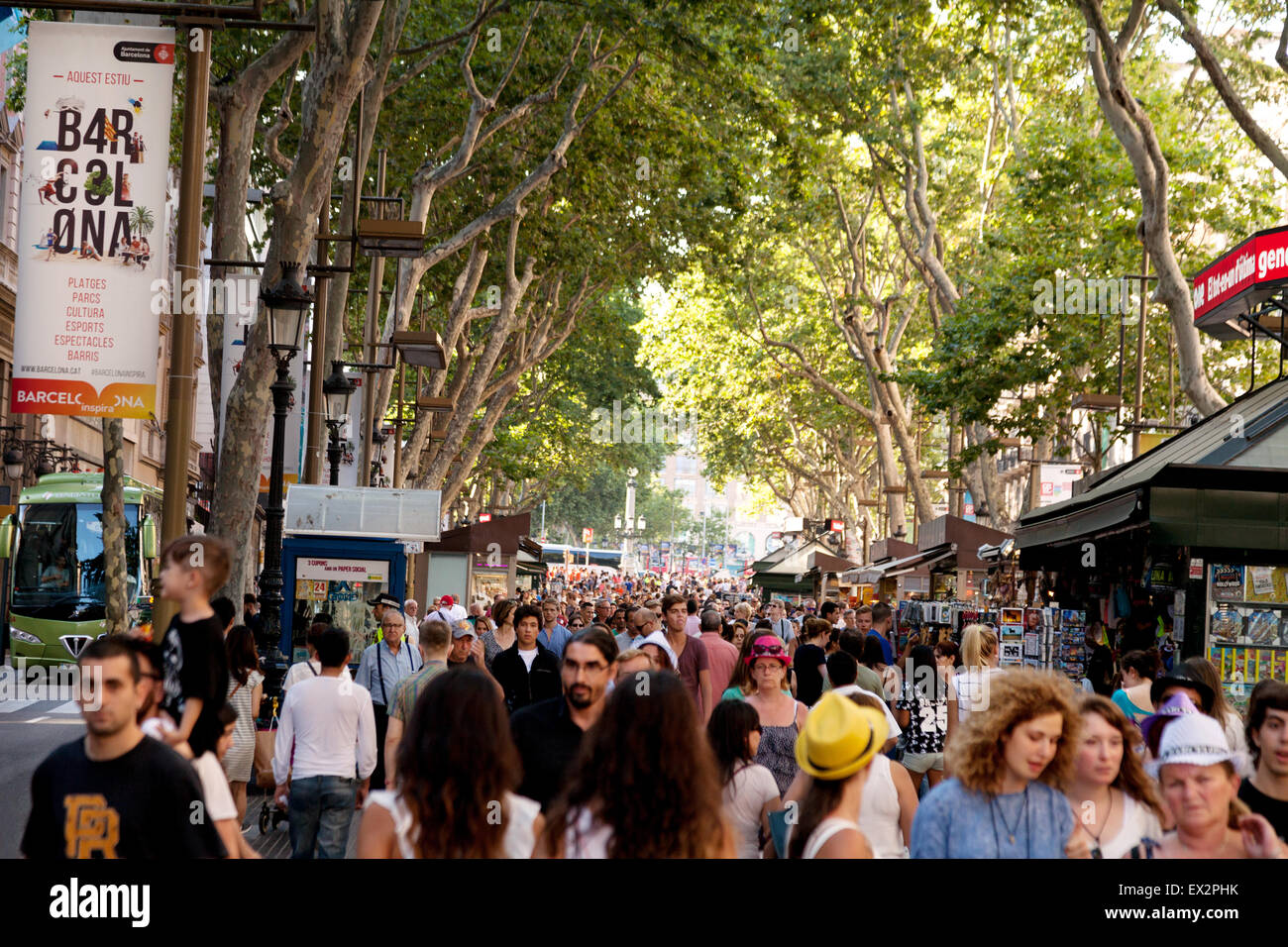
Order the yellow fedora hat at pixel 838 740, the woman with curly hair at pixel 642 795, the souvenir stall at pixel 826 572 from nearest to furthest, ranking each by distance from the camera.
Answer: the woman with curly hair at pixel 642 795 < the yellow fedora hat at pixel 838 740 < the souvenir stall at pixel 826 572

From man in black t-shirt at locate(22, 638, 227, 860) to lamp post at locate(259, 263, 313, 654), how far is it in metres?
8.73

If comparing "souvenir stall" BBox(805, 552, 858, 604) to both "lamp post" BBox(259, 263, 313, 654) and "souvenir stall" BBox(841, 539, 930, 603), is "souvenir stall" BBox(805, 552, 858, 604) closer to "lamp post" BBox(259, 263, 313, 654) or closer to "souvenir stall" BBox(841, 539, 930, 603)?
"souvenir stall" BBox(841, 539, 930, 603)

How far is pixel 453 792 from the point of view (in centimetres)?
393

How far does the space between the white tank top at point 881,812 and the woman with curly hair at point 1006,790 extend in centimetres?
105

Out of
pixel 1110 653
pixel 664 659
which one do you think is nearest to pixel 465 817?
pixel 664 659

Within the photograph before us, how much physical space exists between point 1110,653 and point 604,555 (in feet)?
218

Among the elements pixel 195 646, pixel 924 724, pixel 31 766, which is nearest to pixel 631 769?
pixel 195 646

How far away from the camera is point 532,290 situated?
3656cm

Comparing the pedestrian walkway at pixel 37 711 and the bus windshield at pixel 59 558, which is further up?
the bus windshield at pixel 59 558

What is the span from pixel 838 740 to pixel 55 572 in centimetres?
2536

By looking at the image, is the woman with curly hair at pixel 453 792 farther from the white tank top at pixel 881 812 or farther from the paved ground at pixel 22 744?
the paved ground at pixel 22 744

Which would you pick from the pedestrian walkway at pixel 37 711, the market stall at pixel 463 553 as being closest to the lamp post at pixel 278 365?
the pedestrian walkway at pixel 37 711

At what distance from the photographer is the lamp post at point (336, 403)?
19672 mm
